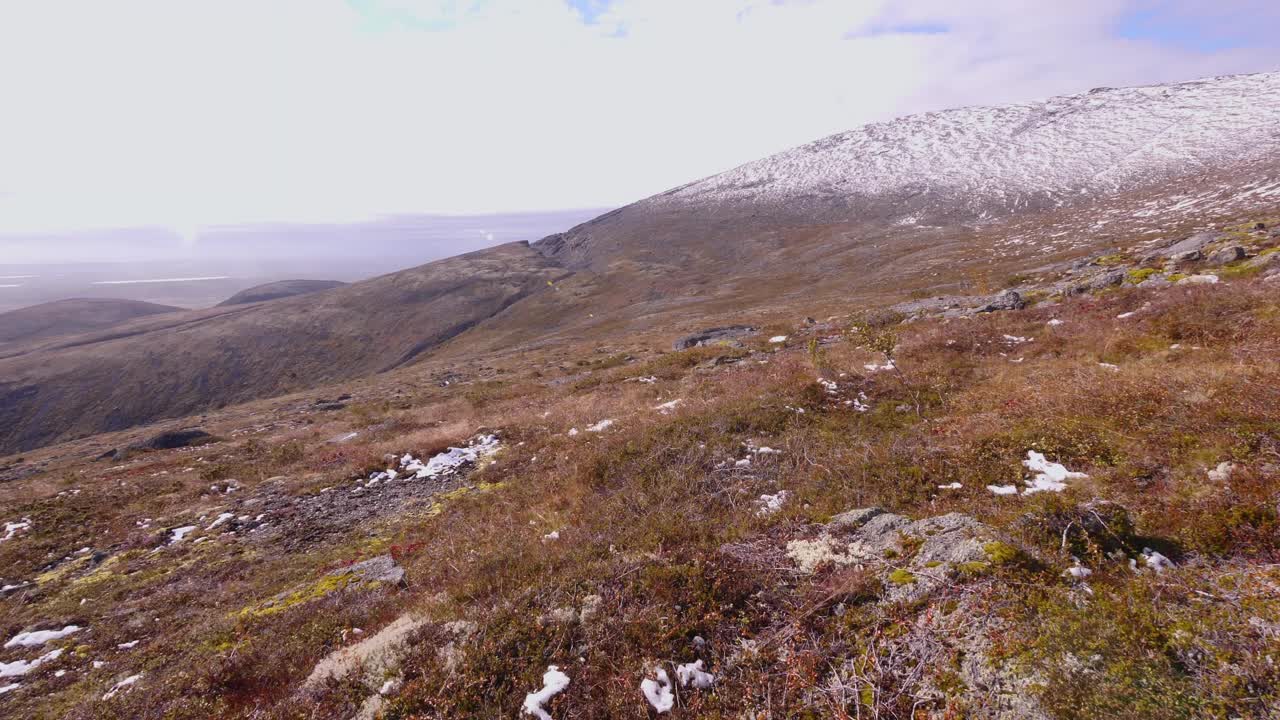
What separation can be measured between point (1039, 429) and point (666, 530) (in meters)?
7.06

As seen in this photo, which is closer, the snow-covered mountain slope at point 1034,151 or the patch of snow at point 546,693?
the patch of snow at point 546,693

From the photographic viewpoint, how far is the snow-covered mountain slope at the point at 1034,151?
3199 inches

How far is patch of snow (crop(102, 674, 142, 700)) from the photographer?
611 centimetres

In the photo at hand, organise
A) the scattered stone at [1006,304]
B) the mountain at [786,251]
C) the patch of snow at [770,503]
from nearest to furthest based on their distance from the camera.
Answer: the patch of snow at [770,503], the scattered stone at [1006,304], the mountain at [786,251]

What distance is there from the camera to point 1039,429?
8.86 meters

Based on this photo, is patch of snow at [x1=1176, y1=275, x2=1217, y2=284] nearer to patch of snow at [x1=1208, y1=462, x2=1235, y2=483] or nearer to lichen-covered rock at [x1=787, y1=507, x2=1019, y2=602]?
patch of snow at [x1=1208, y1=462, x2=1235, y2=483]

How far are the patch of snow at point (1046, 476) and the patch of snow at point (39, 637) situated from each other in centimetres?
1566

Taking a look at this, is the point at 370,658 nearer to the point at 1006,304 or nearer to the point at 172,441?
the point at 1006,304

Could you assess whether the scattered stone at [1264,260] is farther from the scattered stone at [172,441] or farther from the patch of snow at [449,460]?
the scattered stone at [172,441]

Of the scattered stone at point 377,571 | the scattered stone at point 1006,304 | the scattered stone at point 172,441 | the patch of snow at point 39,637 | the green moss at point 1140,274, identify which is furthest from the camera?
the scattered stone at point 172,441

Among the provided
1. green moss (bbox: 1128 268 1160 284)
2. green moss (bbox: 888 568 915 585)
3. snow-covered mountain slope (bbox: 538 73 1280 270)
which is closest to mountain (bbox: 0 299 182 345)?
snow-covered mountain slope (bbox: 538 73 1280 270)

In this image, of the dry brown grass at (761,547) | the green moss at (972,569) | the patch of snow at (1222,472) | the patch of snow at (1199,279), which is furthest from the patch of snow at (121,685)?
the patch of snow at (1199,279)

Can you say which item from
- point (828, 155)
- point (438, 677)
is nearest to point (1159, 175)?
point (828, 155)

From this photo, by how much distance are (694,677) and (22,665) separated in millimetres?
10318
